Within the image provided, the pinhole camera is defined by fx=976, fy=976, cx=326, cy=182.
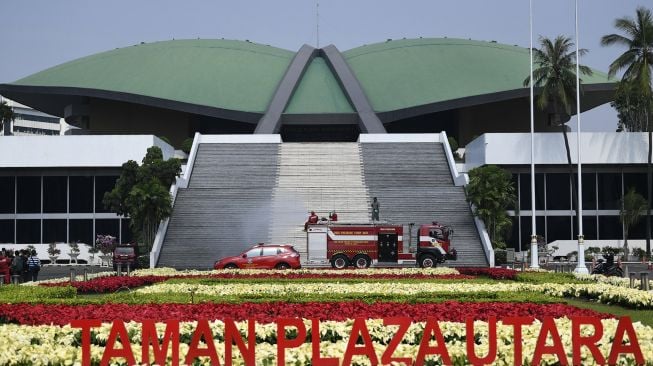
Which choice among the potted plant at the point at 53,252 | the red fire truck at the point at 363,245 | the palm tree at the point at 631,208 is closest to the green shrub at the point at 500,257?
the red fire truck at the point at 363,245

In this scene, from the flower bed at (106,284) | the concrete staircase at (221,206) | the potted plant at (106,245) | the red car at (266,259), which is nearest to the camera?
the flower bed at (106,284)

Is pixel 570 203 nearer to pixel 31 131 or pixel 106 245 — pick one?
pixel 106 245

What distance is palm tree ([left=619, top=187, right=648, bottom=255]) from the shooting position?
51.6 metres

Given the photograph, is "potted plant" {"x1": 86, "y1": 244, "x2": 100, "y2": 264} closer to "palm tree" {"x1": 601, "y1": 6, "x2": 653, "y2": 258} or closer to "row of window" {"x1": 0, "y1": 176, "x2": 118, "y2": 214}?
"row of window" {"x1": 0, "y1": 176, "x2": 118, "y2": 214}

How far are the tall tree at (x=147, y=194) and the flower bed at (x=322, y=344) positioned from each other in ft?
95.5

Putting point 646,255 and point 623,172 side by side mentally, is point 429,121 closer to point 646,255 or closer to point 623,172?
point 623,172

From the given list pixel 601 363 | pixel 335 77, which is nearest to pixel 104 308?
pixel 601 363

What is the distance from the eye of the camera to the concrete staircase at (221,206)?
133ft

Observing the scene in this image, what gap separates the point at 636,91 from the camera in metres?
50.1

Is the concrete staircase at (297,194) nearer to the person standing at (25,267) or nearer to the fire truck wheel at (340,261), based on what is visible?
the fire truck wheel at (340,261)

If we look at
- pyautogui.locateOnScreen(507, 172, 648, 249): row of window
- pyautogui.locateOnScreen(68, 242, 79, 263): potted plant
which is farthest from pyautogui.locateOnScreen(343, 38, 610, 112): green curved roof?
pyautogui.locateOnScreen(68, 242, 79, 263): potted plant

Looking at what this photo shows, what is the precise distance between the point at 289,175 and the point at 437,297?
3183 cm

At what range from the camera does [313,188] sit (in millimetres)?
48562

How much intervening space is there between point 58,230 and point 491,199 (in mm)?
26373
